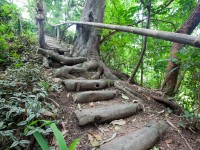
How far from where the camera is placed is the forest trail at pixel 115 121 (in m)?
1.47

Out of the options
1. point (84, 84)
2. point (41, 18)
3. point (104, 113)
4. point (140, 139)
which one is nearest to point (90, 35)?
point (41, 18)

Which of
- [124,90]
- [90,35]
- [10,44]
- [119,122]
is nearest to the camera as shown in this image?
[119,122]

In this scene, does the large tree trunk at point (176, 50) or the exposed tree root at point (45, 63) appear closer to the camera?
the large tree trunk at point (176, 50)

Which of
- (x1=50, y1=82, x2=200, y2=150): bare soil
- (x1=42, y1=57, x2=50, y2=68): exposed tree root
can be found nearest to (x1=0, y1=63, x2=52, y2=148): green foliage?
(x1=50, y1=82, x2=200, y2=150): bare soil

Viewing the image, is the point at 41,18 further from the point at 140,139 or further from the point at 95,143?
the point at 140,139

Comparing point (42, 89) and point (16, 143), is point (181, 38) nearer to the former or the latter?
point (16, 143)

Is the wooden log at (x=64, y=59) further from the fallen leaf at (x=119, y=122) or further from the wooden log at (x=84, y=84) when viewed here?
the fallen leaf at (x=119, y=122)

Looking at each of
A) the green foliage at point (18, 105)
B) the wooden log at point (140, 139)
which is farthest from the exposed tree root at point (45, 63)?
the wooden log at point (140, 139)

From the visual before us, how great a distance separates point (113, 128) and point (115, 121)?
127mm

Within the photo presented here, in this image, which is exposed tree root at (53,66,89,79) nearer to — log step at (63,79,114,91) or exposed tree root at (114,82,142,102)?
log step at (63,79,114,91)

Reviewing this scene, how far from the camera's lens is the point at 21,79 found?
196 centimetres

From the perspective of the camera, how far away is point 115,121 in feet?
5.97

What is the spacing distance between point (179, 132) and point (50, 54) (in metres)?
2.95

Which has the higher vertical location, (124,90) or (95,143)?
(124,90)
